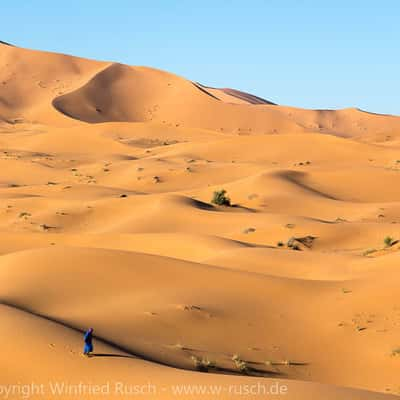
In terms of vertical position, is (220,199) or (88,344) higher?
(220,199)

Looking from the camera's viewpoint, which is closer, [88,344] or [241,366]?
[88,344]

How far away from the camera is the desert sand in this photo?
8773 millimetres

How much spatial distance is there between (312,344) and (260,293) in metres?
2.16

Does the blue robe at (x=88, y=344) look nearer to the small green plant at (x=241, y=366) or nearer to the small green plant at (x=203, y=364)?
the small green plant at (x=203, y=364)

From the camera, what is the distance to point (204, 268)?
14.5 meters

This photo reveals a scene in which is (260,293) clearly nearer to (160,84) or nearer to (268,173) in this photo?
(268,173)

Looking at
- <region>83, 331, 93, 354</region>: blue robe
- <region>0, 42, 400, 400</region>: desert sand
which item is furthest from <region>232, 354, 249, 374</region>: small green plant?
<region>83, 331, 93, 354</region>: blue robe

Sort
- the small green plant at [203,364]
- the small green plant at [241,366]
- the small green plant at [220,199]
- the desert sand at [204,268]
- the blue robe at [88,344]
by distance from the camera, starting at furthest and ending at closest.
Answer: the small green plant at [220,199] < the small green plant at [241,366] < the small green plant at [203,364] < the desert sand at [204,268] < the blue robe at [88,344]

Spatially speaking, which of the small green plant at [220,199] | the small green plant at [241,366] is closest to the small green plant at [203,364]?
the small green plant at [241,366]

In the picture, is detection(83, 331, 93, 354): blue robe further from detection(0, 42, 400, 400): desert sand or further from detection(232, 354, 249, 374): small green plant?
detection(232, 354, 249, 374): small green plant

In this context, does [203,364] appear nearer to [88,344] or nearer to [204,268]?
[88,344]

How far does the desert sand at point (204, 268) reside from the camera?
8.77 meters

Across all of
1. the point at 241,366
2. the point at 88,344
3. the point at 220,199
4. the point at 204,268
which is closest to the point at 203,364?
the point at 241,366

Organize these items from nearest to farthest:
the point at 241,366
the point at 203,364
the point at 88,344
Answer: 1. the point at 88,344
2. the point at 203,364
3. the point at 241,366
